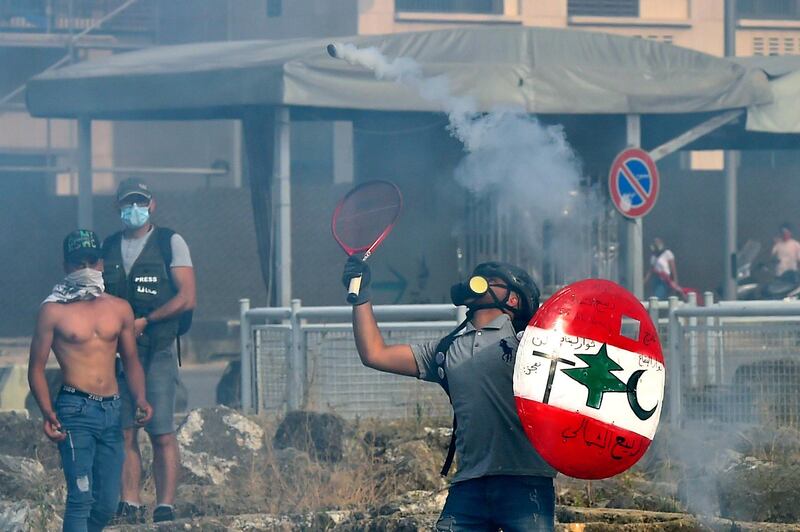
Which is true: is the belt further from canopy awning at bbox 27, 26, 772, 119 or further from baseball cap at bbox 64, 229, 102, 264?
canopy awning at bbox 27, 26, 772, 119

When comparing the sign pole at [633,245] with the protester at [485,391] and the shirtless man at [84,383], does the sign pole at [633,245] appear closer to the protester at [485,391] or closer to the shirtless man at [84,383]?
the shirtless man at [84,383]

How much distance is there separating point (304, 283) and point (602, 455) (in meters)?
14.1

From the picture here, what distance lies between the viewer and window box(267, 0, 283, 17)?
Result: 2399cm

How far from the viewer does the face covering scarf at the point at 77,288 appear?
21.4ft

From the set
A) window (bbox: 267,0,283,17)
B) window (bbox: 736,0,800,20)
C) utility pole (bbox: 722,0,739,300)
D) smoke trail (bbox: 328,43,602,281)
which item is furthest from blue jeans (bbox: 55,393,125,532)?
window (bbox: 736,0,800,20)

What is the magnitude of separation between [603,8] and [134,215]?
2028cm

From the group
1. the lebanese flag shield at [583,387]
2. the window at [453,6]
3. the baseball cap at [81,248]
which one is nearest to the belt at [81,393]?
the baseball cap at [81,248]

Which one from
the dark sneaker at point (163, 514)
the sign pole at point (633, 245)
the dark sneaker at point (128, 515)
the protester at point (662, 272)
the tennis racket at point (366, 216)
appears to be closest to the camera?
the tennis racket at point (366, 216)

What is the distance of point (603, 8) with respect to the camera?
26.7 meters

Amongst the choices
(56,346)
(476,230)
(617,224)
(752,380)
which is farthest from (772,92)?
(56,346)

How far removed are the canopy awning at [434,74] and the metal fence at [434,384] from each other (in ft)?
5.80

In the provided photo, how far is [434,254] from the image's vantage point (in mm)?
13727

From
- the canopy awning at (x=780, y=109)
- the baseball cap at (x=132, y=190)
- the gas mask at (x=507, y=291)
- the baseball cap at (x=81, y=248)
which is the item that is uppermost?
the canopy awning at (x=780, y=109)

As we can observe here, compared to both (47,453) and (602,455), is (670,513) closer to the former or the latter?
(602,455)
